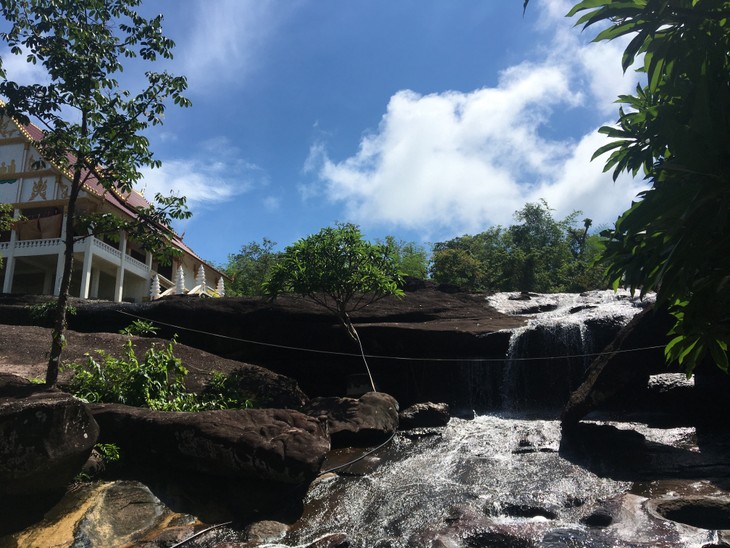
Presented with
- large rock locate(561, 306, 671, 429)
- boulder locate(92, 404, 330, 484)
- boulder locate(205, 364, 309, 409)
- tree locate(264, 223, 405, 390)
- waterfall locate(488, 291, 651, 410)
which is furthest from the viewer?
waterfall locate(488, 291, 651, 410)

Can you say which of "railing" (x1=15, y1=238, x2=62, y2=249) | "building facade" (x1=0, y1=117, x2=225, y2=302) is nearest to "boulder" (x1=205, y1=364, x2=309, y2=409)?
"building facade" (x1=0, y1=117, x2=225, y2=302)

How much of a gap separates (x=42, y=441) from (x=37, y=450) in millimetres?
97

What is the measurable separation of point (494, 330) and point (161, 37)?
11.2 m

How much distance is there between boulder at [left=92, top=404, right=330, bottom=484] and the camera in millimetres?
6785

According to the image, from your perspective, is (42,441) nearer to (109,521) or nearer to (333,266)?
(109,521)

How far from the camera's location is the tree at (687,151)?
2.82 meters

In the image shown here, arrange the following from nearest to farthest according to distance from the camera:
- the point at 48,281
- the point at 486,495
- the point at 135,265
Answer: the point at 486,495
the point at 48,281
the point at 135,265

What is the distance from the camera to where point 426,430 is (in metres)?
11.4

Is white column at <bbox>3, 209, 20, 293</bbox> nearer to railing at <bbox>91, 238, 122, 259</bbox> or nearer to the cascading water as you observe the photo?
railing at <bbox>91, 238, 122, 259</bbox>

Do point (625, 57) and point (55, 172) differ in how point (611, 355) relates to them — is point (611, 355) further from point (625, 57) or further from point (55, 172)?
point (55, 172)

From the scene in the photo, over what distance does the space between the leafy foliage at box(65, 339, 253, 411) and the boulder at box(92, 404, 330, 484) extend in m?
1.33

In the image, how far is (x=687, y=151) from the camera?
2.84m

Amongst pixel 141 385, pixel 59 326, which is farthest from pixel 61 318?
pixel 141 385

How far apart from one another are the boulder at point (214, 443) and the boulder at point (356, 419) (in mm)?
2553
